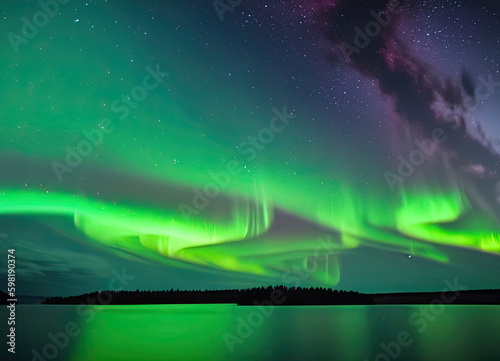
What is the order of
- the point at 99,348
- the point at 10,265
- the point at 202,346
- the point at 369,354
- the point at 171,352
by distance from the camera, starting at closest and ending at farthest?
1. the point at 10,265
2. the point at 369,354
3. the point at 171,352
4. the point at 99,348
5. the point at 202,346

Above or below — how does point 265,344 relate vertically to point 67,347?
below

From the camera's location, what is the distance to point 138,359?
26.1 meters

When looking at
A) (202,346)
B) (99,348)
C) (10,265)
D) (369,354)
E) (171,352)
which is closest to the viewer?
(10,265)

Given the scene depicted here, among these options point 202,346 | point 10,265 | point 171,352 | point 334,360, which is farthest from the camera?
point 202,346

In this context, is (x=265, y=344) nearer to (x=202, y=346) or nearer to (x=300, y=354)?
(x=202, y=346)

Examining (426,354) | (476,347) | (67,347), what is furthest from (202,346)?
(476,347)

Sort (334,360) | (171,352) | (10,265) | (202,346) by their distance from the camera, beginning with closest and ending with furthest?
(10,265)
(334,360)
(171,352)
(202,346)

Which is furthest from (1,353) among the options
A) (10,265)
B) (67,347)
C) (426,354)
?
(426,354)

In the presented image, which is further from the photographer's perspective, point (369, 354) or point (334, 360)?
point (369, 354)

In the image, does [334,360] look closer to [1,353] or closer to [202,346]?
[202,346]

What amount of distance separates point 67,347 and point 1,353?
704 centimetres

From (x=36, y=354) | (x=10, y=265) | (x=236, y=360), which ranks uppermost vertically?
Result: (x=10, y=265)

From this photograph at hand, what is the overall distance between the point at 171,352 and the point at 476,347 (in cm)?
2245

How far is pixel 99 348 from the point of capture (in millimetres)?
32031
